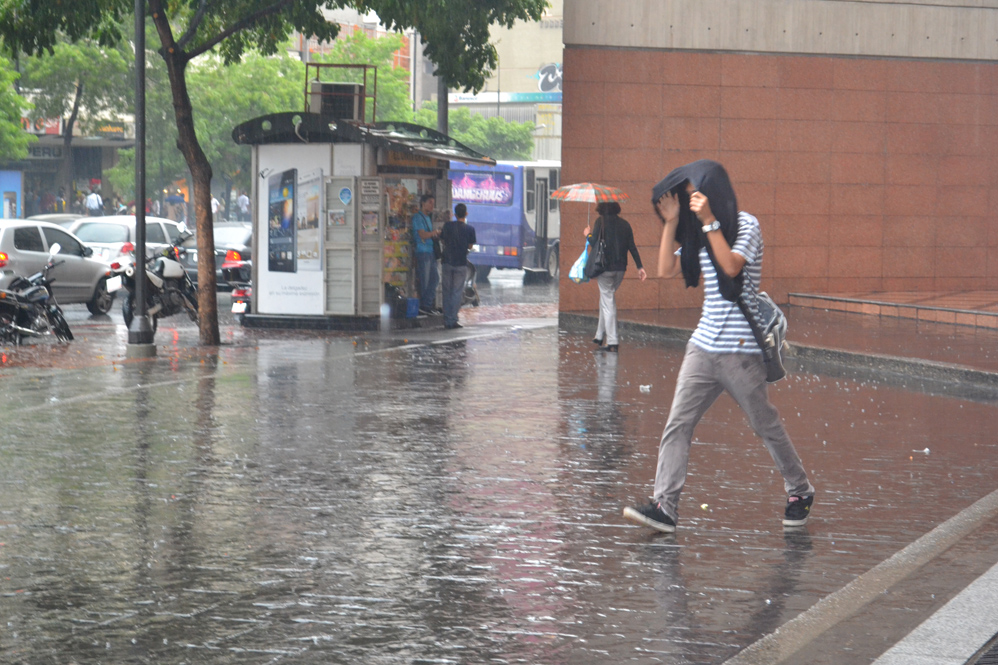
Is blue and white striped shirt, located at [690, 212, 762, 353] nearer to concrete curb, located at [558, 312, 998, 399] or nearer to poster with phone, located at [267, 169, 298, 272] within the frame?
concrete curb, located at [558, 312, 998, 399]

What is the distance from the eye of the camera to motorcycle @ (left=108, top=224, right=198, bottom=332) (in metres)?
16.9

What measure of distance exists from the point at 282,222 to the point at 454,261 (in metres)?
2.51

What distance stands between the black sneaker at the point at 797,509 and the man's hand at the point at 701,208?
1460mm

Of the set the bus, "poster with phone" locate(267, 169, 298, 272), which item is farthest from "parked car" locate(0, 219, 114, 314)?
the bus

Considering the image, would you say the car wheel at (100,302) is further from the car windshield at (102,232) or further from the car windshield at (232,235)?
the car windshield at (232,235)

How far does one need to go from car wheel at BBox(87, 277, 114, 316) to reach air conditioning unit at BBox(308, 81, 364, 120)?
4.64 metres

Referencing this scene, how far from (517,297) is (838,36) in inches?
356

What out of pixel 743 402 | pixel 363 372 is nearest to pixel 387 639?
pixel 743 402

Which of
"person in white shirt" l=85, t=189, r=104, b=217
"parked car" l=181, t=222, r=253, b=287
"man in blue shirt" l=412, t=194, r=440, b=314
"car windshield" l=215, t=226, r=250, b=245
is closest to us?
"man in blue shirt" l=412, t=194, r=440, b=314

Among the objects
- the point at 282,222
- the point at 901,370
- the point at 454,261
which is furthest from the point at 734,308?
the point at 282,222

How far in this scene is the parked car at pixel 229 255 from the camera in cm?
2319

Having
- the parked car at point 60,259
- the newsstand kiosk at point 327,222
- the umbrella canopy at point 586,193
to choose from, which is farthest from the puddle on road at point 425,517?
the parked car at point 60,259

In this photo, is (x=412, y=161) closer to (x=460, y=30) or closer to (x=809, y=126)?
(x=460, y=30)

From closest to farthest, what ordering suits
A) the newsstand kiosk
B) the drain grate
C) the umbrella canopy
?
the drain grate, the umbrella canopy, the newsstand kiosk
